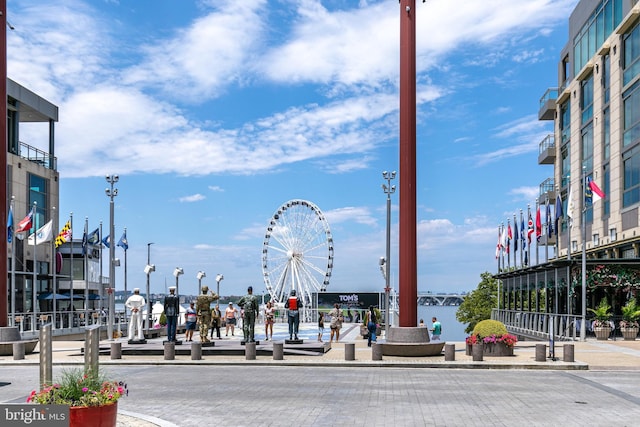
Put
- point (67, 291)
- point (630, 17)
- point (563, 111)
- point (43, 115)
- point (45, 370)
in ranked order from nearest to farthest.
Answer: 1. point (45, 370)
2. point (630, 17)
3. point (43, 115)
4. point (563, 111)
5. point (67, 291)

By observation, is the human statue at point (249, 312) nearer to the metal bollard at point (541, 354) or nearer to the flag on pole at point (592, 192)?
the metal bollard at point (541, 354)

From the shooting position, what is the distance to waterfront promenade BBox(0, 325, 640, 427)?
13680 millimetres

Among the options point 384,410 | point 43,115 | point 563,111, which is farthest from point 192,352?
point 563,111

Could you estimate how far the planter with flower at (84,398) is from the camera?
380 inches

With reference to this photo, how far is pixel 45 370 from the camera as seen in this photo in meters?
10.1

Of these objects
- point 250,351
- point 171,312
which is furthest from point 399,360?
point 171,312

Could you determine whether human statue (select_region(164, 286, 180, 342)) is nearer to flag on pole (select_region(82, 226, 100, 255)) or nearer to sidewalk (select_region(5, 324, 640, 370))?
sidewalk (select_region(5, 324, 640, 370))

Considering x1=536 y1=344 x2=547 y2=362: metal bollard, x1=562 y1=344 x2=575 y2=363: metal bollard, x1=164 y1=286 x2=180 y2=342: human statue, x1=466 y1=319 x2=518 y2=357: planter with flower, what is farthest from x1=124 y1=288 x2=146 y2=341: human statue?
x1=562 y1=344 x2=575 y2=363: metal bollard

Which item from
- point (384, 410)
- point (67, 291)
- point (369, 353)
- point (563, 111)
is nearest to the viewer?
point (384, 410)

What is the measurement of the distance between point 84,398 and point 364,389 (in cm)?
916

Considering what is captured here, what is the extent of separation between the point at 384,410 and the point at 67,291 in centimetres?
6139

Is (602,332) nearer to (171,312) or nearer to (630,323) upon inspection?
(630,323)

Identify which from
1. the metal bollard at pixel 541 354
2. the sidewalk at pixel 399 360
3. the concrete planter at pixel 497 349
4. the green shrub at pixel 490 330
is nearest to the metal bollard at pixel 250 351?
the sidewalk at pixel 399 360

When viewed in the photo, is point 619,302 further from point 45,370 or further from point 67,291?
point 67,291
